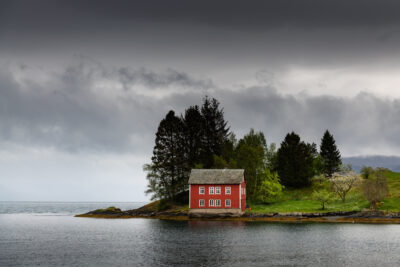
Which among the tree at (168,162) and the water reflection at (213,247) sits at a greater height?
the tree at (168,162)

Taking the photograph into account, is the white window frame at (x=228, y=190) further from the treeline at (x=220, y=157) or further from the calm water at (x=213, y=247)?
the calm water at (x=213, y=247)

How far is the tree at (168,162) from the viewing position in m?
93.0

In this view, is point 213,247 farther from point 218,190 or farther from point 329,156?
point 329,156

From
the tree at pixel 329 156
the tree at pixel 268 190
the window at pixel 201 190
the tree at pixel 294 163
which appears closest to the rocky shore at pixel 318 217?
the window at pixel 201 190

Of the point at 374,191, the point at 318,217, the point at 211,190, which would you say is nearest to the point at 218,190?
the point at 211,190

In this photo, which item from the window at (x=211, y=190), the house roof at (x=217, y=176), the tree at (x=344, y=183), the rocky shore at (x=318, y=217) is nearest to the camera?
the rocky shore at (x=318, y=217)

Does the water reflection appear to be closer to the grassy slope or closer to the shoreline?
the shoreline

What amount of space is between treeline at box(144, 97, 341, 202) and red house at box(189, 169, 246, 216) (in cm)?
866

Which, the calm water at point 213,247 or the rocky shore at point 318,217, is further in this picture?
the rocky shore at point 318,217

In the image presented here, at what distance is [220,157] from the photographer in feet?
318

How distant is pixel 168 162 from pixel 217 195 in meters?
16.5

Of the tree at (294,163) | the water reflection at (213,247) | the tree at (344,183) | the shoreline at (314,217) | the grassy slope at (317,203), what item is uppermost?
the tree at (294,163)

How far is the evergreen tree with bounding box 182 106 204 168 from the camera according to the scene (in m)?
98.9

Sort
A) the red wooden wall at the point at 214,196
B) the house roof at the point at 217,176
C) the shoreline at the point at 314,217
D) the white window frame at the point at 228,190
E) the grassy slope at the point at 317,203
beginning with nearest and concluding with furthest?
the shoreline at the point at 314,217, the grassy slope at the point at 317,203, the red wooden wall at the point at 214,196, the white window frame at the point at 228,190, the house roof at the point at 217,176
